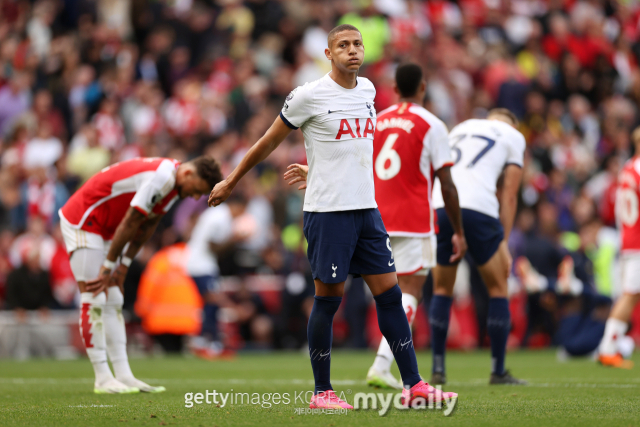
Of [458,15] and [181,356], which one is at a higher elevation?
[458,15]

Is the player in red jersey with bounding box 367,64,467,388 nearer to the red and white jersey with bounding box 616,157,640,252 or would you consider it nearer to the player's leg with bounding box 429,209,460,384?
the player's leg with bounding box 429,209,460,384

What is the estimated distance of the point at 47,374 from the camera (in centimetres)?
1011

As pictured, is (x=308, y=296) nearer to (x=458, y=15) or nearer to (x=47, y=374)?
(x=47, y=374)

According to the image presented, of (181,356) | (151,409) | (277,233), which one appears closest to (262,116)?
(277,233)

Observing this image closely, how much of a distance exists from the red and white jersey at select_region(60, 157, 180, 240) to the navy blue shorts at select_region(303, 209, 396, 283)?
6.82ft

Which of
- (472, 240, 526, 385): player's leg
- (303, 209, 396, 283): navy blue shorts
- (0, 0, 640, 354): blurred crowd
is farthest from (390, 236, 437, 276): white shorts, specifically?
(0, 0, 640, 354): blurred crowd

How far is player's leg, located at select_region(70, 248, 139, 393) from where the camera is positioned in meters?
7.36

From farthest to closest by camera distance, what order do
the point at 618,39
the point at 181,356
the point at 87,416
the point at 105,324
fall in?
the point at 618,39
the point at 181,356
the point at 105,324
the point at 87,416

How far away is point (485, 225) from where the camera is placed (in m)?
7.84

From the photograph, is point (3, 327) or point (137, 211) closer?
point (137, 211)

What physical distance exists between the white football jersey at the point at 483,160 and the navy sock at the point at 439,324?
0.90 metres

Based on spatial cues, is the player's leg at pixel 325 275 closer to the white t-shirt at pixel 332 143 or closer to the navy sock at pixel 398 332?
the white t-shirt at pixel 332 143

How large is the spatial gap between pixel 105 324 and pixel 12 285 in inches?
302

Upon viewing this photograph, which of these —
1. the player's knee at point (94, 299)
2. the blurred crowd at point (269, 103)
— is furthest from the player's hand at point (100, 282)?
the blurred crowd at point (269, 103)
